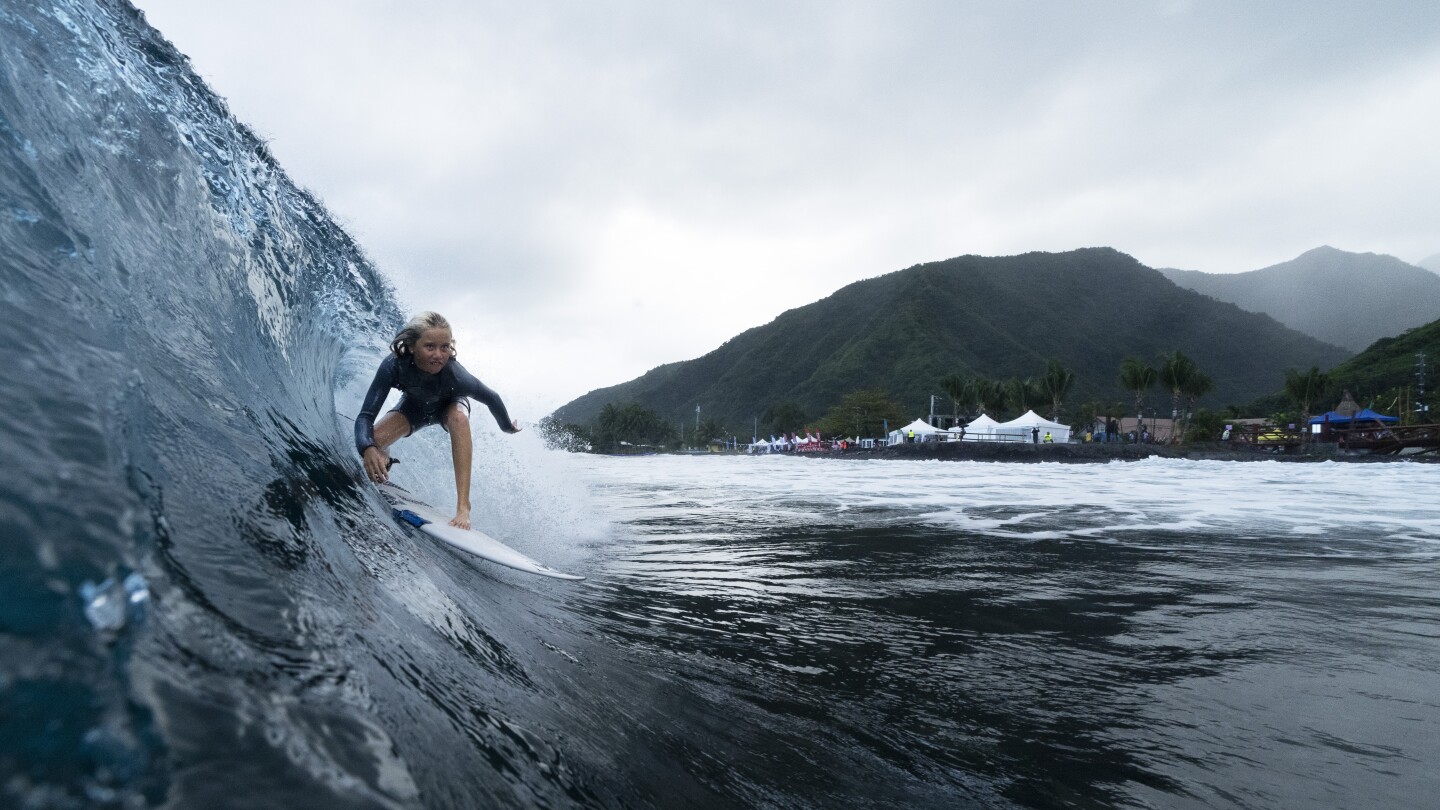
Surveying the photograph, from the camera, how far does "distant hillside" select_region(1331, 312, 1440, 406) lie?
76387 mm

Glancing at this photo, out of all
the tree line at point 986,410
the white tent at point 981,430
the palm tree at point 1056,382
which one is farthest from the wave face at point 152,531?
the palm tree at point 1056,382

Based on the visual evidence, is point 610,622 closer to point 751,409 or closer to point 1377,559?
point 1377,559

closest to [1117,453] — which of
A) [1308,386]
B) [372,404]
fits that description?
[1308,386]

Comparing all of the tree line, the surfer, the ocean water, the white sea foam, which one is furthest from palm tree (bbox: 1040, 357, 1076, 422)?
Answer: the surfer

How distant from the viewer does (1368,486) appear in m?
14.6

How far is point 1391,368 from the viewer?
82688 millimetres

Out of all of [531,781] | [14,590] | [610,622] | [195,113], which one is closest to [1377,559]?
[610,622]

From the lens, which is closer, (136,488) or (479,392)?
(136,488)

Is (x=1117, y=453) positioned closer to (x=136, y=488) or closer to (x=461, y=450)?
(x=461, y=450)

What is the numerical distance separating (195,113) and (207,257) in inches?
75.1

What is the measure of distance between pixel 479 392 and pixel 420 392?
378 mm

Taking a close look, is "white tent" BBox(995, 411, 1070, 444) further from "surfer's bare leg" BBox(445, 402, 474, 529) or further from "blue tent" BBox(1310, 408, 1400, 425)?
"surfer's bare leg" BBox(445, 402, 474, 529)

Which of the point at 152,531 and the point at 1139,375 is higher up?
the point at 1139,375

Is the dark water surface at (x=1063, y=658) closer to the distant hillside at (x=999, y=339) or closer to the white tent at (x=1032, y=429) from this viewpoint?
the white tent at (x=1032, y=429)
